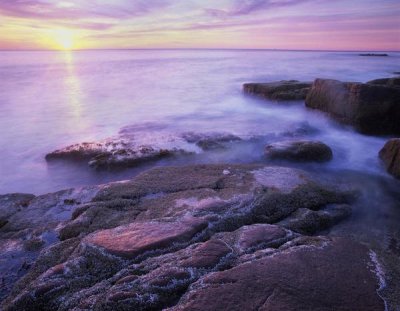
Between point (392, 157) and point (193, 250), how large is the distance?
18.2 ft

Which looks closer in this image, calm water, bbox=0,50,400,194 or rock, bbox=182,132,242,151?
calm water, bbox=0,50,400,194

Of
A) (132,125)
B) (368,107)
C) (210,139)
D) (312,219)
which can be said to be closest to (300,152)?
(210,139)

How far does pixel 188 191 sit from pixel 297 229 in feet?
5.45

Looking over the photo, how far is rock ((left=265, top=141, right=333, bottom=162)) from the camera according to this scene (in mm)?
7301

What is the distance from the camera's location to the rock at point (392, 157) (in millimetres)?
6559

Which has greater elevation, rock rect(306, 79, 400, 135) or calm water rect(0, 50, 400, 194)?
rock rect(306, 79, 400, 135)

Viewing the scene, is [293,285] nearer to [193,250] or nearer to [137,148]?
[193,250]

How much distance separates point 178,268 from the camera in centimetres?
287

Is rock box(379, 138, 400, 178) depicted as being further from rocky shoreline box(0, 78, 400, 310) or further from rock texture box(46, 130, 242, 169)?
rock texture box(46, 130, 242, 169)

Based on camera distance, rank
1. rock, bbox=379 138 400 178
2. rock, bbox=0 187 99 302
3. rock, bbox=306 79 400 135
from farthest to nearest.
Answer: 1. rock, bbox=306 79 400 135
2. rock, bbox=379 138 400 178
3. rock, bbox=0 187 99 302

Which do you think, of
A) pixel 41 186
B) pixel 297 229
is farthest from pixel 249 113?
pixel 297 229

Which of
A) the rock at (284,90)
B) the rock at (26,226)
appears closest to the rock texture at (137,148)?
the rock at (26,226)

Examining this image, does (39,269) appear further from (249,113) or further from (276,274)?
(249,113)

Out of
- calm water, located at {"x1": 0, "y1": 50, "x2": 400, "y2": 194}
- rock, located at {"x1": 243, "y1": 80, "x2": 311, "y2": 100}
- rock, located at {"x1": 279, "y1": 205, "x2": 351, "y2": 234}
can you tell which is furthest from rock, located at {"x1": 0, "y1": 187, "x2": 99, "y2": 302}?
rock, located at {"x1": 243, "y1": 80, "x2": 311, "y2": 100}
